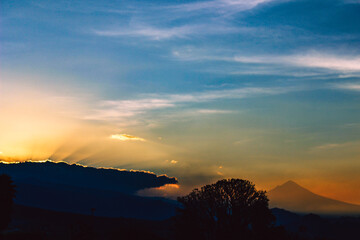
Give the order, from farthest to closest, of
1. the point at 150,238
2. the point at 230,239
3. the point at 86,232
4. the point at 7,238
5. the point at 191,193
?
1. the point at 86,232
2. the point at 150,238
3. the point at 7,238
4. the point at 191,193
5. the point at 230,239

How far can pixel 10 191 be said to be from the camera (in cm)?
9606

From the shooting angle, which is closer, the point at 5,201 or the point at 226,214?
the point at 226,214

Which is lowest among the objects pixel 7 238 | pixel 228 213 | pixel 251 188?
pixel 7 238

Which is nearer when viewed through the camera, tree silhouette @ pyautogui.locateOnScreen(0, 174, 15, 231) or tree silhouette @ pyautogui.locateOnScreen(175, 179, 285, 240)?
tree silhouette @ pyautogui.locateOnScreen(175, 179, 285, 240)

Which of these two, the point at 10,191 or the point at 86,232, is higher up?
the point at 10,191

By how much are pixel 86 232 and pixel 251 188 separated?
4797 cm

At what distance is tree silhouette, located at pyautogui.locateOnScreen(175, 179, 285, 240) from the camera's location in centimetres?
7231

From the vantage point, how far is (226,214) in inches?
2864

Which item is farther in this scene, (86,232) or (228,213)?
(86,232)

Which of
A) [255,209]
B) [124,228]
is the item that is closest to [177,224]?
[255,209]

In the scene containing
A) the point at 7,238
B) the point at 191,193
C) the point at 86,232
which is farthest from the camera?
the point at 86,232

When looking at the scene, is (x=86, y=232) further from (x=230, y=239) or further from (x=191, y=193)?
(x=230, y=239)

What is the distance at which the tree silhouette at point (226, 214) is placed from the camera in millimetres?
72312

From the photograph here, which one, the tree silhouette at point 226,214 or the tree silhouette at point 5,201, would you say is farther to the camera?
the tree silhouette at point 5,201
